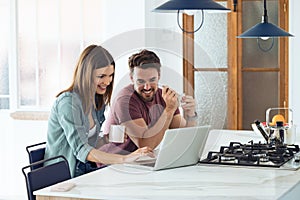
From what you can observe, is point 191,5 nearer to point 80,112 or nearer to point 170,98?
point 170,98

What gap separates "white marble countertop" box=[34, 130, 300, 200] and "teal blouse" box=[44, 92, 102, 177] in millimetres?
422

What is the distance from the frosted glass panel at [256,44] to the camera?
5.60 metres

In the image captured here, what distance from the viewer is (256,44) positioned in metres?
5.69

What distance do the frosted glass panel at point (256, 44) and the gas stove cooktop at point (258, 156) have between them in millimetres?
2373

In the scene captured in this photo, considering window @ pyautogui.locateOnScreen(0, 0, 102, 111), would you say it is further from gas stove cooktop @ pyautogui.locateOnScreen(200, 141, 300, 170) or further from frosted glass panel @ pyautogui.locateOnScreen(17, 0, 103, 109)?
gas stove cooktop @ pyautogui.locateOnScreen(200, 141, 300, 170)

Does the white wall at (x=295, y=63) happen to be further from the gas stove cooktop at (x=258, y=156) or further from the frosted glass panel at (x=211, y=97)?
the gas stove cooktop at (x=258, y=156)

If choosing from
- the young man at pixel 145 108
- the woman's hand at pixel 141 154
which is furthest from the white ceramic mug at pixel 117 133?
the woman's hand at pixel 141 154

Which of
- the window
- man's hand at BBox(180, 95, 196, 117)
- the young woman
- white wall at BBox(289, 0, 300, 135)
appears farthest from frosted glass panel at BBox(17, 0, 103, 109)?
man's hand at BBox(180, 95, 196, 117)

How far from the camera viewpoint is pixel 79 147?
3.30 m

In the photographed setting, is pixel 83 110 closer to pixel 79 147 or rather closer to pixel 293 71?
pixel 79 147

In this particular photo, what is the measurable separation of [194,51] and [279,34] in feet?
7.74

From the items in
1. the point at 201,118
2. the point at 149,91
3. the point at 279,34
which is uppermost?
the point at 279,34

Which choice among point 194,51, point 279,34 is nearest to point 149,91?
point 279,34

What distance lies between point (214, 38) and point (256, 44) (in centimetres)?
40
